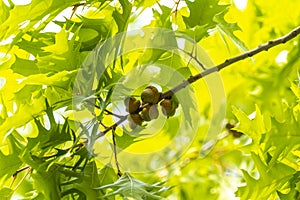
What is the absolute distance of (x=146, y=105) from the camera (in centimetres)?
91

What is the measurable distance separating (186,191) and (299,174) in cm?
63

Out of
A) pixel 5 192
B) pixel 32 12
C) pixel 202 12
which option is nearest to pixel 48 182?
pixel 5 192

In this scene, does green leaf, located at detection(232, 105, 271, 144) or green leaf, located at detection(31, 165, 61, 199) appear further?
green leaf, located at detection(232, 105, 271, 144)

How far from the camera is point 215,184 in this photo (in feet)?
5.13

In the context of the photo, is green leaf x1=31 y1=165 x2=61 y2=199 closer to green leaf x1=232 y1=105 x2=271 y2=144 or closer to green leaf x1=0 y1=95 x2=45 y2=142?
green leaf x1=0 y1=95 x2=45 y2=142

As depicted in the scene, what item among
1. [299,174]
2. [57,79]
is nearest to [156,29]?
[57,79]

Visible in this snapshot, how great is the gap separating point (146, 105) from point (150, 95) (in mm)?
17

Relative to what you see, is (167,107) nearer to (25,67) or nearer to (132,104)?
(132,104)

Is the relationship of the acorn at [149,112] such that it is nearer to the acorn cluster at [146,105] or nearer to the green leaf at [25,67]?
the acorn cluster at [146,105]

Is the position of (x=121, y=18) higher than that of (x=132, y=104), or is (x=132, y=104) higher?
(x=121, y=18)

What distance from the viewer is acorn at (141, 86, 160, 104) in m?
0.89

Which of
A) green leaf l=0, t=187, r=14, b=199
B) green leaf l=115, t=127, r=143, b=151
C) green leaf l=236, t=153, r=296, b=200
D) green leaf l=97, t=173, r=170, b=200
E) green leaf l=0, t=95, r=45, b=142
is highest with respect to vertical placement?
green leaf l=0, t=95, r=45, b=142

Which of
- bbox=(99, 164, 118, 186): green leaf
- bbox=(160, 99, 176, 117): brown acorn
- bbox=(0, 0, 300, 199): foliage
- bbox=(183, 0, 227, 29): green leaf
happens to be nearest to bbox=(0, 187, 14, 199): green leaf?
bbox=(0, 0, 300, 199): foliage

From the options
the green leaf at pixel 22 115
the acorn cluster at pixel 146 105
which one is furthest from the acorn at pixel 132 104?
the green leaf at pixel 22 115
